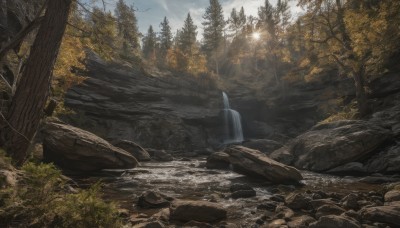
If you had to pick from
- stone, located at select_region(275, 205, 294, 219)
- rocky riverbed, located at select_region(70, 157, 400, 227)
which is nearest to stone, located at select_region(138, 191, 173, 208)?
rocky riverbed, located at select_region(70, 157, 400, 227)

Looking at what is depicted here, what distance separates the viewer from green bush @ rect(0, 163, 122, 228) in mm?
4223

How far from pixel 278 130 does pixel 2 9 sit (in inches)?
1401

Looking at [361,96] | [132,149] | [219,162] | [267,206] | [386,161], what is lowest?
[267,206]

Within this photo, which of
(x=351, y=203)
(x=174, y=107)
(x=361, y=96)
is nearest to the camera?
(x=351, y=203)

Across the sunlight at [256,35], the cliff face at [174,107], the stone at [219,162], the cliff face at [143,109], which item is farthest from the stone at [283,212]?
the sunlight at [256,35]

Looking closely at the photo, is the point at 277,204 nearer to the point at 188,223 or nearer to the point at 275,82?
the point at 188,223

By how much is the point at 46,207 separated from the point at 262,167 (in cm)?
1147

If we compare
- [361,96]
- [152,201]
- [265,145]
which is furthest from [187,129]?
[152,201]

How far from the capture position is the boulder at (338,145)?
1568cm

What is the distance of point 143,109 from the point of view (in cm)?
3550

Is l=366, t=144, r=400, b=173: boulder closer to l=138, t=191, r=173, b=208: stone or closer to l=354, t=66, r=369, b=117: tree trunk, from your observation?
l=354, t=66, r=369, b=117: tree trunk

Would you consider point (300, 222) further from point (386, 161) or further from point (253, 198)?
point (386, 161)

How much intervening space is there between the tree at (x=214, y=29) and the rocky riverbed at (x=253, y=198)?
4432cm

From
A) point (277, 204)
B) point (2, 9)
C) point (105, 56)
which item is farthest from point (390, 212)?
point (2, 9)
